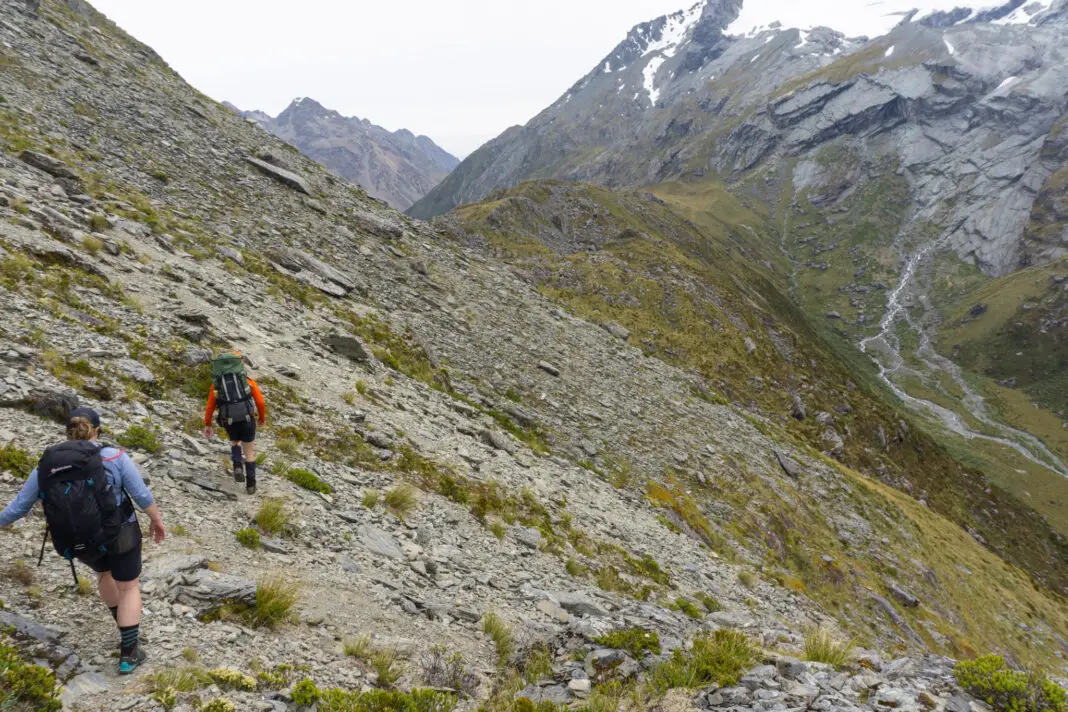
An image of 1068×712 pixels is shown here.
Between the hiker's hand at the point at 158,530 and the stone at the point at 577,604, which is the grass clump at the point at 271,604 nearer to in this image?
the hiker's hand at the point at 158,530

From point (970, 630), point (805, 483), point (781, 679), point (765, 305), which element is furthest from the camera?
point (765, 305)

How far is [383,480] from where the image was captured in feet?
49.3

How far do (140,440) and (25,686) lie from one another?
6.41 meters

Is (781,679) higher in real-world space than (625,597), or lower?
higher

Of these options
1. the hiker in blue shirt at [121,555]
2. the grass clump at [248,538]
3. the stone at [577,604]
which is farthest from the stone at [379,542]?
the hiker in blue shirt at [121,555]

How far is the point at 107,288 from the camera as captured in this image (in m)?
16.1

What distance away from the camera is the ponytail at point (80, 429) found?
6.89m

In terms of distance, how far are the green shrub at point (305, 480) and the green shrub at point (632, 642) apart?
7535 millimetres

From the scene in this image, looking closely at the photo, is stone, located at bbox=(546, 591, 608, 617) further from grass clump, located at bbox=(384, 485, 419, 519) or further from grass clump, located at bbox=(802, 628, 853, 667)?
grass clump, located at bbox=(802, 628, 853, 667)

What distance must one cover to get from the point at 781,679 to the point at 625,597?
260 inches

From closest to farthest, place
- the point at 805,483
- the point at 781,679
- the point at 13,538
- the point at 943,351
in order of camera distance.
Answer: the point at 13,538 < the point at 781,679 < the point at 805,483 < the point at 943,351

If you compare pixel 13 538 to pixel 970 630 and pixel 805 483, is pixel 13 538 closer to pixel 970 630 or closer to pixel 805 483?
pixel 805 483

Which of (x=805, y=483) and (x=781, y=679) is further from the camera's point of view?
(x=805, y=483)

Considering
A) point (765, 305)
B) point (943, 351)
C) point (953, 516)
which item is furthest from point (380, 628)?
point (943, 351)
